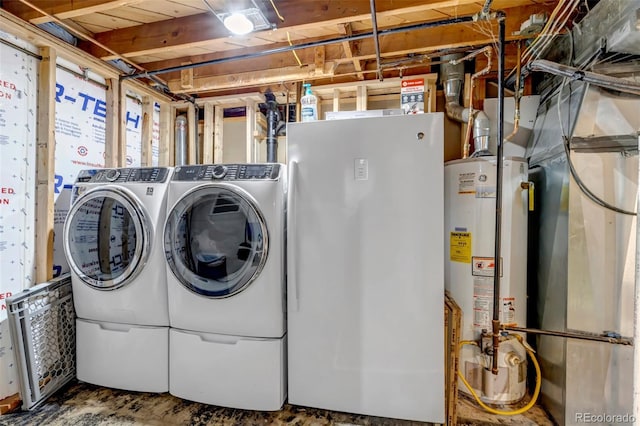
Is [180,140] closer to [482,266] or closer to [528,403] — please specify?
[482,266]

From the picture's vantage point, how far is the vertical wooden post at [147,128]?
9.08 feet

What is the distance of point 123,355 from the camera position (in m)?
1.75

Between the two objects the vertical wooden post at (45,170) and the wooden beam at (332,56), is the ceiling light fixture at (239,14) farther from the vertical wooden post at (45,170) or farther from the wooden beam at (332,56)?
the vertical wooden post at (45,170)

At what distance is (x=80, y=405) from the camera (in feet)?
5.55

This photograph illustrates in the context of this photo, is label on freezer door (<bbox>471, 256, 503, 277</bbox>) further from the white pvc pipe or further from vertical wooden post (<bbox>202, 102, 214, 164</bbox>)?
vertical wooden post (<bbox>202, 102, 214, 164</bbox>)

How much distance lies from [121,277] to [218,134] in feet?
5.68

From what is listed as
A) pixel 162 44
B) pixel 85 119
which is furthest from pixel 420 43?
pixel 85 119

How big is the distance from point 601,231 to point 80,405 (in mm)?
3136

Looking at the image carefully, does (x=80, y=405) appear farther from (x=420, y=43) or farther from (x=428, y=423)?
(x=420, y=43)

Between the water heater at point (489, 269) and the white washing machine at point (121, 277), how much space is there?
6.14 ft

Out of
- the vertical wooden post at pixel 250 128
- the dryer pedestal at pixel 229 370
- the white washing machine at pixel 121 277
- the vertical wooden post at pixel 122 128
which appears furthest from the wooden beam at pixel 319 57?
the dryer pedestal at pixel 229 370

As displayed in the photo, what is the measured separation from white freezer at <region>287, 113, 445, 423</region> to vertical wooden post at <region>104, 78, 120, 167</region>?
1.74 meters

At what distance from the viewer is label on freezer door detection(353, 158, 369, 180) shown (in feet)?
4.95

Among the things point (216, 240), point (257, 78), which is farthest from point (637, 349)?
point (257, 78)
